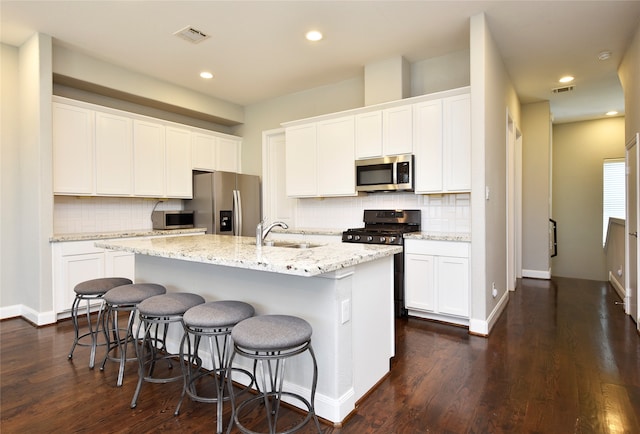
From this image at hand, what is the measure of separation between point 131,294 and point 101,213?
9.14 ft

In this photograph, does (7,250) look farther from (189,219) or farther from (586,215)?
(586,215)

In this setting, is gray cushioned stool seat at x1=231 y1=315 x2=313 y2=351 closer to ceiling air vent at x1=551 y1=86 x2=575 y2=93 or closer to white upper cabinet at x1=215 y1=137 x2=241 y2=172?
white upper cabinet at x1=215 y1=137 x2=241 y2=172

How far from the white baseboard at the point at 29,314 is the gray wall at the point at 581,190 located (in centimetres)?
832

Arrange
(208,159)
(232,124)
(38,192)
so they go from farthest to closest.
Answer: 1. (232,124)
2. (208,159)
3. (38,192)

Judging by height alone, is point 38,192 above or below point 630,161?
below

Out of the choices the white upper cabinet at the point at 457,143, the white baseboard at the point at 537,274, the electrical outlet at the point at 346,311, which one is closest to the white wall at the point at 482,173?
the white upper cabinet at the point at 457,143

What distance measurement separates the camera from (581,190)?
6.87 metres

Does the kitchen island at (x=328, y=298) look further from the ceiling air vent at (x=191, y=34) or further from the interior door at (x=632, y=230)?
the interior door at (x=632, y=230)

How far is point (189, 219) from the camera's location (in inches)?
206

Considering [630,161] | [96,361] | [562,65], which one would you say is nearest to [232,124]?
[96,361]

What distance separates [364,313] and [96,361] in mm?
Answer: 2108

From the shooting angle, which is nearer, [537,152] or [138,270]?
[138,270]

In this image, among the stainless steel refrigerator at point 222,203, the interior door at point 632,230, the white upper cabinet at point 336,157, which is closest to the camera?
the interior door at point 632,230

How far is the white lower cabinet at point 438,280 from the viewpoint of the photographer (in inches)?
135
